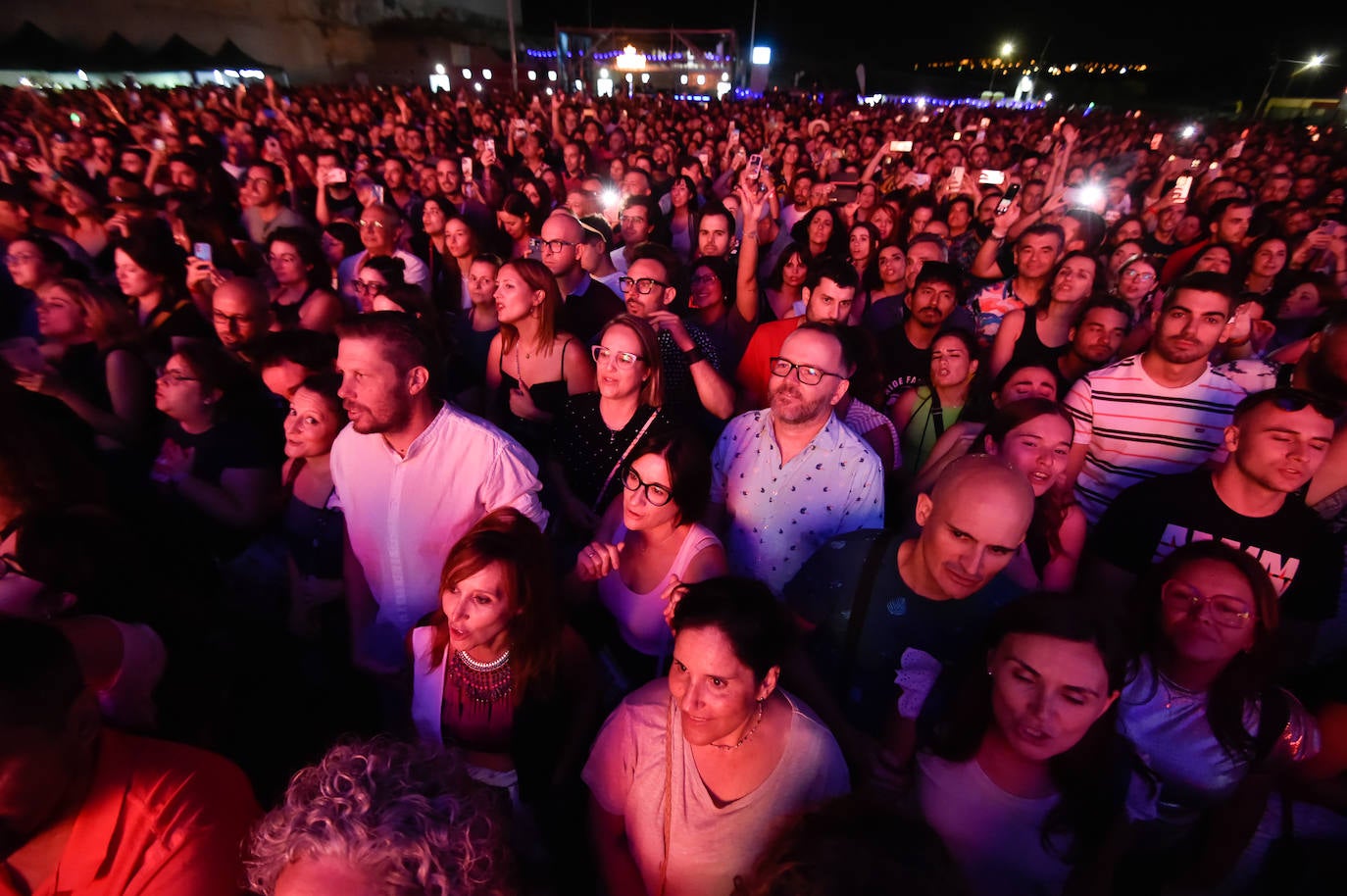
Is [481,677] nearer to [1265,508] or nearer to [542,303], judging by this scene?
[542,303]

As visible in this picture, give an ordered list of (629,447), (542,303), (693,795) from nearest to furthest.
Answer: (693,795), (629,447), (542,303)

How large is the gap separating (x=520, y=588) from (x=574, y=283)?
293 centimetres

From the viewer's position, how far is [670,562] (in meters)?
2.32

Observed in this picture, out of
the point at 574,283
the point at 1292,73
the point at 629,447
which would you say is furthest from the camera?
the point at 1292,73

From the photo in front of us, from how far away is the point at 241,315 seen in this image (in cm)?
351

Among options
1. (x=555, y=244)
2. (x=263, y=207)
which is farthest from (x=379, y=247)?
(x=263, y=207)

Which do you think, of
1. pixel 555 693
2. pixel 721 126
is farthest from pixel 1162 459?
pixel 721 126

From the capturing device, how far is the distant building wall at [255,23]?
24.5 meters

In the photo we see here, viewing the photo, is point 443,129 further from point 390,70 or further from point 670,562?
point 390,70

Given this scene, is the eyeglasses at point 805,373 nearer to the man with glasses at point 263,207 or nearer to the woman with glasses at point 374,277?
the woman with glasses at point 374,277

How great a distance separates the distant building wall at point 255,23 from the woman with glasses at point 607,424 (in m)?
33.9

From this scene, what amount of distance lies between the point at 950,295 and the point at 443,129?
39.0 ft

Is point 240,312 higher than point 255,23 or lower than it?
lower

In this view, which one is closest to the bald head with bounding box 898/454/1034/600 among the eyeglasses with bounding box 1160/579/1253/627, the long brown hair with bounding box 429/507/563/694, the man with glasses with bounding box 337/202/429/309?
the eyeglasses with bounding box 1160/579/1253/627
